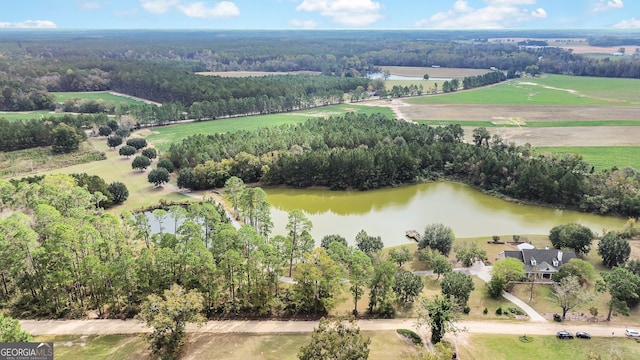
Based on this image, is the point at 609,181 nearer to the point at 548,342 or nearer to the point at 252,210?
the point at 548,342

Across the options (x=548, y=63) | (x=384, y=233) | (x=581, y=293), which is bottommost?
(x=384, y=233)

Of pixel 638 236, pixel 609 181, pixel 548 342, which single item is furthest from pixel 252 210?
pixel 609 181

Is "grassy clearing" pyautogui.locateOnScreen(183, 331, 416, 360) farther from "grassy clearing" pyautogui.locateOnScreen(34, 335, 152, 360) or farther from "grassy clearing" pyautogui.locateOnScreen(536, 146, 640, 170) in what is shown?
"grassy clearing" pyautogui.locateOnScreen(536, 146, 640, 170)

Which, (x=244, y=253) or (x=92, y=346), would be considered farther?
(x=244, y=253)

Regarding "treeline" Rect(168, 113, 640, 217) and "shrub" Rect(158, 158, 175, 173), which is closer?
"treeline" Rect(168, 113, 640, 217)

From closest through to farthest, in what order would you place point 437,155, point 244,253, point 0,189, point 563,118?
point 244,253 < point 0,189 < point 437,155 < point 563,118

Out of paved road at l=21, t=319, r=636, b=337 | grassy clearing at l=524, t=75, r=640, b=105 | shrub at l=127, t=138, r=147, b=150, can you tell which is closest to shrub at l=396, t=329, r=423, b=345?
paved road at l=21, t=319, r=636, b=337
